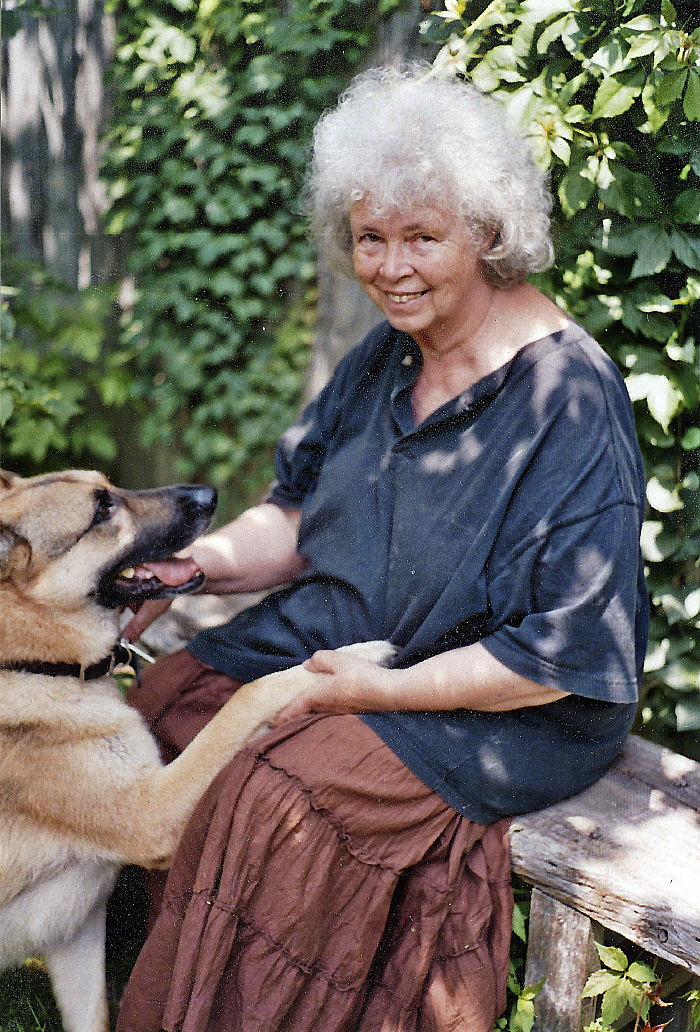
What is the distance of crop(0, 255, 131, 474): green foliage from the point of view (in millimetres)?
5016

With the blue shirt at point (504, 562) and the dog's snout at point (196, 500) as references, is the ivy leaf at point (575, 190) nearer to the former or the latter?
the blue shirt at point (504, 562)

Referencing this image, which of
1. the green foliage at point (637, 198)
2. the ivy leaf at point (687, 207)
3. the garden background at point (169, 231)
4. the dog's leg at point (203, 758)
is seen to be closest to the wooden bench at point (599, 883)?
the dog's leg at point (203, 758)

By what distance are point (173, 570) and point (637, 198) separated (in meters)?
1.67

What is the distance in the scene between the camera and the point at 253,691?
240 centimetres

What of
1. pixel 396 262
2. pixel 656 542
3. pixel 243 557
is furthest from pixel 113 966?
pixel 396 262

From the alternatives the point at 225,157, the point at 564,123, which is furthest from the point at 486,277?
the point at 225,157

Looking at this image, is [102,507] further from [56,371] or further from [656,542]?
[56,371]

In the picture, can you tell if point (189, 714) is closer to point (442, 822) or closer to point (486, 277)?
point (442, 822)

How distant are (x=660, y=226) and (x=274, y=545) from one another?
4.66 ft

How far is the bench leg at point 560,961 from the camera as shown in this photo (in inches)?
87.9

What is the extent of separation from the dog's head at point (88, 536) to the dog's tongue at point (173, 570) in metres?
0.01

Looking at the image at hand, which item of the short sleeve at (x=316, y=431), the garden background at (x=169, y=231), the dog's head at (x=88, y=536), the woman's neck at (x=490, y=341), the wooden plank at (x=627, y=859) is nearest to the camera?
the wooden plank at (x=627, y=859)

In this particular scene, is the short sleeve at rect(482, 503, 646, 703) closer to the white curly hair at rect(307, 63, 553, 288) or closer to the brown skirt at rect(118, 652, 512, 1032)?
the brown skirt at rect(118, 652, 512, 1032)

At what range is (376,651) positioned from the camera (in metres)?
2.40
